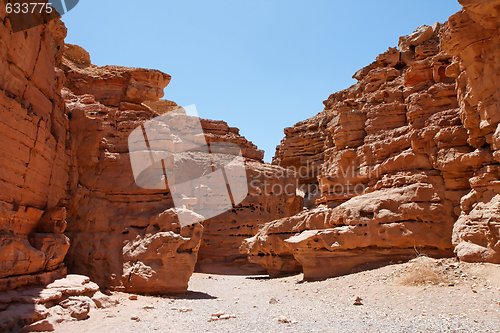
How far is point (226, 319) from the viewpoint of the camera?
918 centimetres

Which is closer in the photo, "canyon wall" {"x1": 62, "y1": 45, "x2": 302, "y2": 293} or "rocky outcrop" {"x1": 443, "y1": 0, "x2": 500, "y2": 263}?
"rocky outcrop" {"x1": 443, "y1": 0, "x2": 500, "y2": 263}

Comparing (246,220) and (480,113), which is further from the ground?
(480,113)

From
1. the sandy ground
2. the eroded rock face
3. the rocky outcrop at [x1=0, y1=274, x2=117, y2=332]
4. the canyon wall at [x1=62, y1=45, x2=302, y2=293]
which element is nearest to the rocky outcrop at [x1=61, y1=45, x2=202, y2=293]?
the canyon wall at [x1=62, y1=45, x2=302, y2=293]

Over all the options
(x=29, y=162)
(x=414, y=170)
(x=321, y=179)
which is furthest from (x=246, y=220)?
(x=29, y=162)

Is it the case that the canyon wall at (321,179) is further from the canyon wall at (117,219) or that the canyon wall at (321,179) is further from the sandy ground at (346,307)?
the sandy ground at (346,307)

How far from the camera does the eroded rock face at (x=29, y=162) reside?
29.4ft

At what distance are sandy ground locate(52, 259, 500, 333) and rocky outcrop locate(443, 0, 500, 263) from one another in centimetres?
82

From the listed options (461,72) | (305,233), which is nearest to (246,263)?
(305,233)

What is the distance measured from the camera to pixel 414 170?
1462 cm

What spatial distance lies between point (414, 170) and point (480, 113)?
320cm

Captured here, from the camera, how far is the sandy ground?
26.2 feet

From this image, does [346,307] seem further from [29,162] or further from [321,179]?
[29,162]

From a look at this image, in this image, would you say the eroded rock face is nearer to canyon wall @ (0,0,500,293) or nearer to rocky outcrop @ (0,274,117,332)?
canyon wall @ (0,0,500,293)

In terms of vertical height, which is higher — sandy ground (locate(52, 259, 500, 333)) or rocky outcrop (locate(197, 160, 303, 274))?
rocky outcrop (locate(197, 160, 303, 274))
